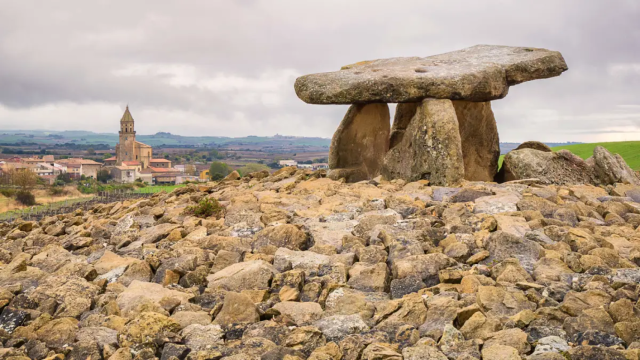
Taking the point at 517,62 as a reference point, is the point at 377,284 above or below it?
below

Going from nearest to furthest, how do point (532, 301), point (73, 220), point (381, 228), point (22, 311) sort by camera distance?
1. point (532, 301)
2. point (22, 311)
3. point (381, 228)
4. point (73, 220)

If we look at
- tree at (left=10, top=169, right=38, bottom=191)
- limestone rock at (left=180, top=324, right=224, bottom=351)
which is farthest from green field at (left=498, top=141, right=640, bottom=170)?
tree at (left=10, top=169, right=38, bottom=191)

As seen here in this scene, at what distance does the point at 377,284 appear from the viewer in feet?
30.2

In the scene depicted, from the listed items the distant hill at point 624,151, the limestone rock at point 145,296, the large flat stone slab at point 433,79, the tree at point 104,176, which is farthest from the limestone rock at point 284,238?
the tree at point 104,176

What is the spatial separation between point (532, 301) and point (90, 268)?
276 inches

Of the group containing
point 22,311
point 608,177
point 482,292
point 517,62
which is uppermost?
point 517,62

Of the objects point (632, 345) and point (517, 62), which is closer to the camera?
point (632, 345)

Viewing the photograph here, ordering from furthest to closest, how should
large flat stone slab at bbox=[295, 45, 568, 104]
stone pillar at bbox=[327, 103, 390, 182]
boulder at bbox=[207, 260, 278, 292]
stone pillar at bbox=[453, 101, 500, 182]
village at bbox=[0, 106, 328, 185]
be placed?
village at bbox=[0, 106, 328, 185] < stone pillar at bbox=[453, 101, 500, 182] < stone pillar at bbox=[327, 103, 390, 182] < large flat stone slab at bbox=[295, 45, 568, 104] < boulder at bbox=[207, 260, 278, 292]

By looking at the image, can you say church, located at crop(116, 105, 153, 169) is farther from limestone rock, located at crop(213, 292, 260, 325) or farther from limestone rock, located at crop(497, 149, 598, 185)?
limestone rock, located at crop(213, 292, 260, 325)

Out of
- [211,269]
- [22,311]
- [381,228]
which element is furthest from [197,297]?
[381,228]

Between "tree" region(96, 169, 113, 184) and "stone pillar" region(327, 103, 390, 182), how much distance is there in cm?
8313

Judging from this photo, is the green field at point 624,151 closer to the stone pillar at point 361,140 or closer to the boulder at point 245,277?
the stone pillar at point 361,140

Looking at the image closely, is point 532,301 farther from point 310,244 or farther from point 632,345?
point 310,244

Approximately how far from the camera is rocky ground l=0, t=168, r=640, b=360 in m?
7.51
